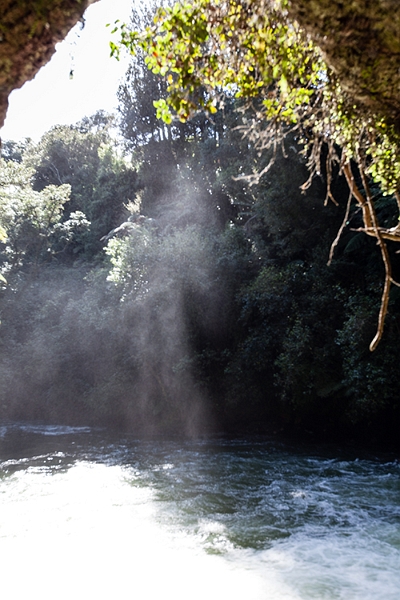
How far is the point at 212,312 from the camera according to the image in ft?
55.1

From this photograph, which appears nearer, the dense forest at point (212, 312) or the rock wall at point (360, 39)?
the rock wall at point (360, 39)

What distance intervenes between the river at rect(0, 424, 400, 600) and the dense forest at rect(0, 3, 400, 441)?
2.29 m

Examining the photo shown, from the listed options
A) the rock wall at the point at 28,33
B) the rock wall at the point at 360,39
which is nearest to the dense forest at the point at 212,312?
the rock wall at the point at 360,39

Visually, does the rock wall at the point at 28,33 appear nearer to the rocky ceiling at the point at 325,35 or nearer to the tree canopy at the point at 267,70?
the rocky ceiling at the point at 325,35

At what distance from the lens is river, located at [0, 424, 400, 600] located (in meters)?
5.82

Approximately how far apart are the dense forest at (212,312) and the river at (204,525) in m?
2.29

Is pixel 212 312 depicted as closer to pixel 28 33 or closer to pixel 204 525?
pixel 204 525

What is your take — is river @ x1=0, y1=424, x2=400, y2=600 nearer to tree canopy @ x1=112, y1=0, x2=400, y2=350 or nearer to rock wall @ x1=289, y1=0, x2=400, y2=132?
tree canopy @ x1=112, y1=0, x2=400, y2=350

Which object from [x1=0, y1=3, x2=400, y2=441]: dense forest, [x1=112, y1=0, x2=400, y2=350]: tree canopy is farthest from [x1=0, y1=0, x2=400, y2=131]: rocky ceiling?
[x1=0, y1=3, x2=400, y2=441]: dense forest

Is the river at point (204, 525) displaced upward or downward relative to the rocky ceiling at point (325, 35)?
downward

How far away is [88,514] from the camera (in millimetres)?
8383

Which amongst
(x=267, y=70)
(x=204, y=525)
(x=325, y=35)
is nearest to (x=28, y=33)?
(x=325, y=35)

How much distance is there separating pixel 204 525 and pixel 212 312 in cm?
961

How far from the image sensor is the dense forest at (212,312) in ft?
44.9
